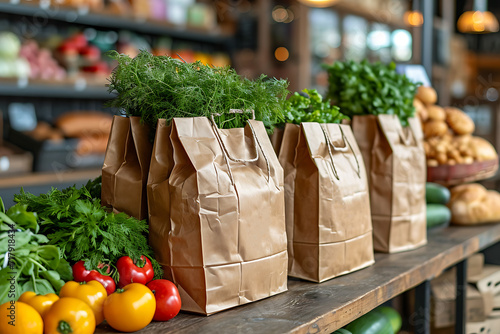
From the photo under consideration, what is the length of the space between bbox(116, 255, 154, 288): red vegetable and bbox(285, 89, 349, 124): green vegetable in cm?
50

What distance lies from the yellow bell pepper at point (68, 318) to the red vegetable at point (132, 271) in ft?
0.44

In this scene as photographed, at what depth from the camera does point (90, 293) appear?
92 centimetres

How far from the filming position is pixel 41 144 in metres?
2.94

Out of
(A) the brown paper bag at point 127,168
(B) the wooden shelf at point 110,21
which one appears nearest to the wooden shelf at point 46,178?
(B) the wooden shelf at point 110,21

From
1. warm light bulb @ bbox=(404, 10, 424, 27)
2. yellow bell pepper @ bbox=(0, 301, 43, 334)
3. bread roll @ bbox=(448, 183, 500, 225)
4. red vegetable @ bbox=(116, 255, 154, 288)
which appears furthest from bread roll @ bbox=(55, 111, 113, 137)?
yellow bell pepper @ bbox=(0, 301, 43, 334)

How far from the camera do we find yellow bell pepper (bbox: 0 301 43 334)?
81cm

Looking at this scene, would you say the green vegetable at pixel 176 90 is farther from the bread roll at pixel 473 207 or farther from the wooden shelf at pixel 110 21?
the wooden shelf at pixel 110 21

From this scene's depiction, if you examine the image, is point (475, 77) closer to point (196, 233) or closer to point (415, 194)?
point (415, 194)

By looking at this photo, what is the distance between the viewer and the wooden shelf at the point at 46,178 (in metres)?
2.74

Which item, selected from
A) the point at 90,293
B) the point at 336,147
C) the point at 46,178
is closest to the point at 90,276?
the point at 90,293

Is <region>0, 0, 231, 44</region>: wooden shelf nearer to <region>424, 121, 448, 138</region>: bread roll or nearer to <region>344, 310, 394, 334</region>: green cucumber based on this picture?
<region>424, 121, 448, 138</region>: bread roll

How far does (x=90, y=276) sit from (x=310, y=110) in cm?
70

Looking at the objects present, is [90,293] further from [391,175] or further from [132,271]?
[391,175]

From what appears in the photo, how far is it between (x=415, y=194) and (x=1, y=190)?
6.69 feet
